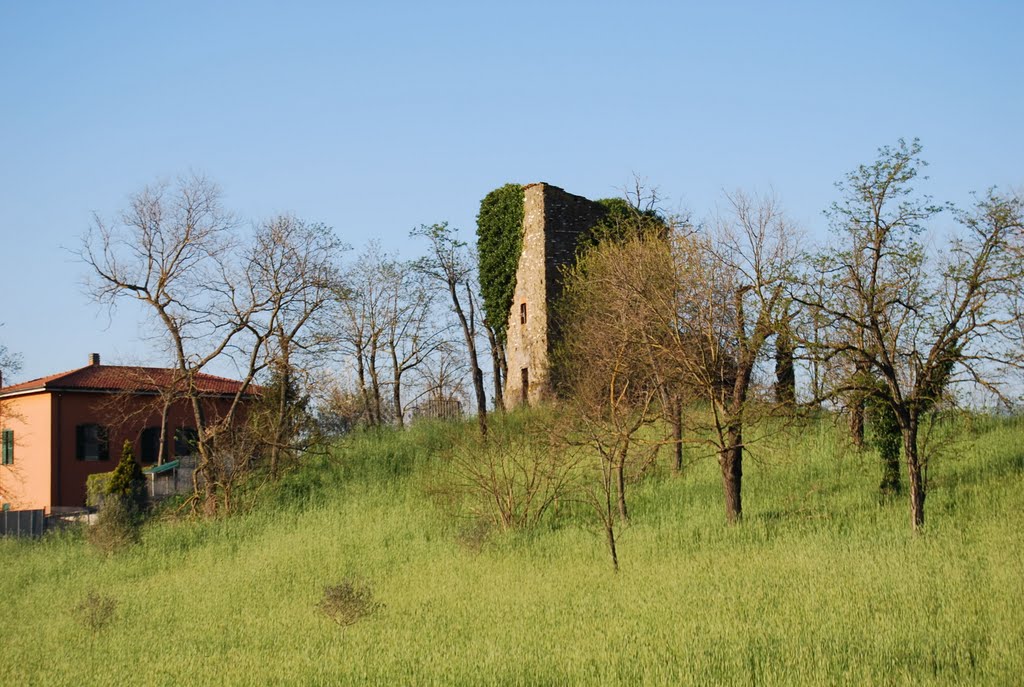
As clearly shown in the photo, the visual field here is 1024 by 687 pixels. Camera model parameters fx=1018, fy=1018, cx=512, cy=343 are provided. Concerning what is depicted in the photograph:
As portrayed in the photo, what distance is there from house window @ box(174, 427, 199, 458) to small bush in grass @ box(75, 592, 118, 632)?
19.1 m

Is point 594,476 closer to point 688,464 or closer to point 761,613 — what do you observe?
point 688,464

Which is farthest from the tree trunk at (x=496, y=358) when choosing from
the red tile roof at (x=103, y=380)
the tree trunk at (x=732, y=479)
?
the tree trunk at (x=732, y=479)

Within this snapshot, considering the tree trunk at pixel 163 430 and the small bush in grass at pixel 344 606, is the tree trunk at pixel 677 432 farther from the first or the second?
the tree trunk at pixel 163 430

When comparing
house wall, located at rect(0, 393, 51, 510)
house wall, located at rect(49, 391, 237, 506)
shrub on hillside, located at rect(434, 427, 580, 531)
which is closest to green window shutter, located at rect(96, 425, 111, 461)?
house wall, located at rect(49, 391, 237, 506)

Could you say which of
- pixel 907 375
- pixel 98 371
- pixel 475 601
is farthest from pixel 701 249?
pixel 98 371

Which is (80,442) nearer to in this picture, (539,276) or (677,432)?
(539,276)

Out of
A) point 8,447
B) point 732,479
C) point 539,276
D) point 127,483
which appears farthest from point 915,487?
point 8,447

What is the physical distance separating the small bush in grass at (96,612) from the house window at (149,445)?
19625 mm

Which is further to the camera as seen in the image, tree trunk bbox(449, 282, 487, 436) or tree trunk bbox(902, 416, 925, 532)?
tree trunk bbox(449, 282, 487, 436)

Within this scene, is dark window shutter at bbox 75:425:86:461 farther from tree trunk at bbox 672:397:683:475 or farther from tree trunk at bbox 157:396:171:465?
tree trunk at bbox 672:397:683:475

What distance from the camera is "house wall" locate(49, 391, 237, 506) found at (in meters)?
35.8

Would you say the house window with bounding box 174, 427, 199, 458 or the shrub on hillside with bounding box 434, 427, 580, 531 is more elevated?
the house window with bounding box 174, 427, 199, 458

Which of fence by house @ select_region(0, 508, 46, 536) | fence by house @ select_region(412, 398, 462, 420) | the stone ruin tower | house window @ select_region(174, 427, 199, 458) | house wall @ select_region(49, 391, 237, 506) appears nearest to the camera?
fence by house @ select_region(0, 508, 46, 536)

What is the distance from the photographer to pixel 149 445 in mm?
38625
